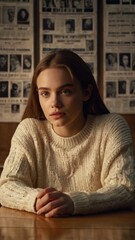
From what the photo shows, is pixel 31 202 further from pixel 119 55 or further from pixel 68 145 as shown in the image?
pixel 119 55

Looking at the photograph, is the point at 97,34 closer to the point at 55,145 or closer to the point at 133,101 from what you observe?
the point at 133,101

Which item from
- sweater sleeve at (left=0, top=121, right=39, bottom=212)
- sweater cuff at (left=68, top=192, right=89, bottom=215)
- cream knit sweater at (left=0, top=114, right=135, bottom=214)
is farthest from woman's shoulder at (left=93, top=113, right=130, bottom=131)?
sweater cuff at (left=68, top=192, right=89, bottom=215)

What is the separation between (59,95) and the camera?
1.31 meters

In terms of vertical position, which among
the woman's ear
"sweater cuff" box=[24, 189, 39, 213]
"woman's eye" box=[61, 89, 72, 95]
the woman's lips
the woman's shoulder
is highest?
"woman's eye" box=[61, 89, 72, 95]

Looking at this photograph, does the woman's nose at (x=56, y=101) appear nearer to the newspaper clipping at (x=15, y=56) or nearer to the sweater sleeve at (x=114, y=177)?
the sweater sleeve at (x=114, y=177)

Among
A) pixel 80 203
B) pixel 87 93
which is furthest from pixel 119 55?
pixel 80 203

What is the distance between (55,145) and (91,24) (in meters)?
1.15

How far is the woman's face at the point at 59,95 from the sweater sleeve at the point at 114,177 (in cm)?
14

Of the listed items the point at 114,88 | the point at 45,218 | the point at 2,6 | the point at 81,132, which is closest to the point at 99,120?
the point at 81,132

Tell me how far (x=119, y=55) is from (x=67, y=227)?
158 cm

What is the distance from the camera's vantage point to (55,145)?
144cm

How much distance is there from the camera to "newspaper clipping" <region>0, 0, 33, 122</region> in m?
2.42

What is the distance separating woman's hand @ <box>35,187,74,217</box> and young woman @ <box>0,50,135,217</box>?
62mm

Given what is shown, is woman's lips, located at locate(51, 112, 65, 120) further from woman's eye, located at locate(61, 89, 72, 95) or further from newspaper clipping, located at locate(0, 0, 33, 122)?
newspaper clipping, located at locate(0, 0, 33, 122)
